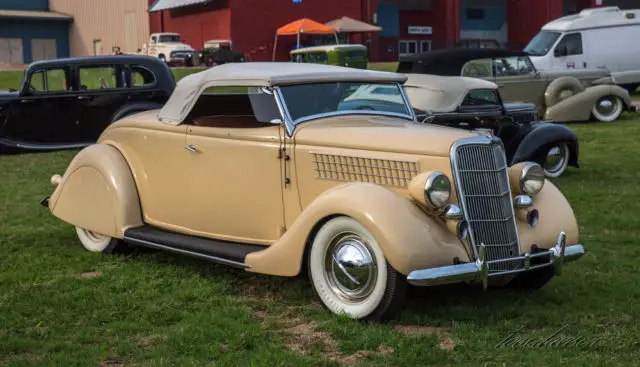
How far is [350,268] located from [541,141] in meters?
6.55

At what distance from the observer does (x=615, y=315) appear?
5.31 metres

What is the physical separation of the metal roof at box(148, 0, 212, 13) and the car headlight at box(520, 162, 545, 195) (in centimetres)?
3491

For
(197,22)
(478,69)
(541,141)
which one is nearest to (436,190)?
(541,141)

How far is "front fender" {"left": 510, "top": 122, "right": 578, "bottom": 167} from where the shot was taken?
431 inches

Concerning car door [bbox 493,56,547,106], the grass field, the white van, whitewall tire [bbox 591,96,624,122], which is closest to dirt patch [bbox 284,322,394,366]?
the grass field

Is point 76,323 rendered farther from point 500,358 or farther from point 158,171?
point 500,358

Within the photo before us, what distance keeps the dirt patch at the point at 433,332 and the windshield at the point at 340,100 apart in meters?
1.65

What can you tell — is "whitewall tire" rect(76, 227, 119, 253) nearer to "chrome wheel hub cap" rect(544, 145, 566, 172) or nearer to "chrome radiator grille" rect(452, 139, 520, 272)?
"chrome radiator grille" rect(452, 139, 520, 272)

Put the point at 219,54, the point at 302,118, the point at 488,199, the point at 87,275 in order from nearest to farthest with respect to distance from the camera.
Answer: the point at 488,199
the point at 302,118
the point at 87,275
the point at 219,54

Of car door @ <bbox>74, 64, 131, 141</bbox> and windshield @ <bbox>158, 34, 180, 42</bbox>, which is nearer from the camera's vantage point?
car door @ <bbox>74, 64, 131, 141</bbox>

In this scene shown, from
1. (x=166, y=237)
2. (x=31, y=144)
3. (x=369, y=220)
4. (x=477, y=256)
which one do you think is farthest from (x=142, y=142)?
(x=31, y=144)

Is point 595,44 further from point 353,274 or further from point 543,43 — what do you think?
point 353,274

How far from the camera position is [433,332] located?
4.99 m

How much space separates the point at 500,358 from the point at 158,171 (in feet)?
10.8
